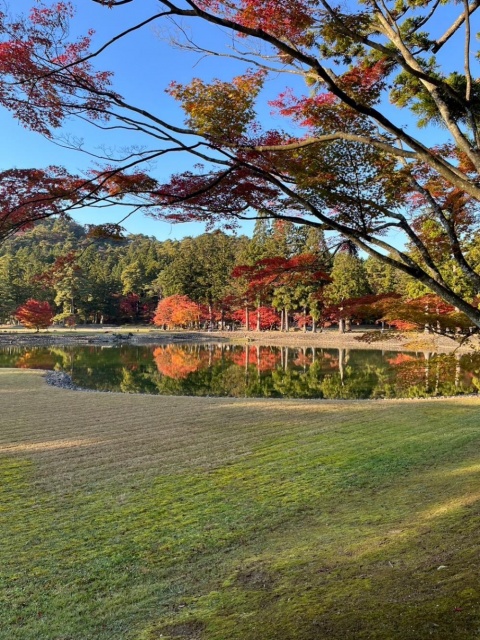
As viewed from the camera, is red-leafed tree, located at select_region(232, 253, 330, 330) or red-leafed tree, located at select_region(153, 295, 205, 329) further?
red-leafed tree, located at select_region(153, 295, 205, 329)

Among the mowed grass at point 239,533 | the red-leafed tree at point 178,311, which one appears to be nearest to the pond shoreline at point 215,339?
the red-leafed tree at point 178,311

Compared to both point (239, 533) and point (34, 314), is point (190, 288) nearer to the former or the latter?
point (34, 314)

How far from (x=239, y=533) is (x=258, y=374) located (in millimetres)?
14874

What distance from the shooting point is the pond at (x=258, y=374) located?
13.7 m

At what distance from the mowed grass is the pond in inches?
79.7

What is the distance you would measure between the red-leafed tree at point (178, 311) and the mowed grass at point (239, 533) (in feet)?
131

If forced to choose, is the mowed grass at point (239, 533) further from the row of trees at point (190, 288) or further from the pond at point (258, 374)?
the row of trees at point (190, 288)

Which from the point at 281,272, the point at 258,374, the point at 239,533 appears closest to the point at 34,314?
the point at 258,374

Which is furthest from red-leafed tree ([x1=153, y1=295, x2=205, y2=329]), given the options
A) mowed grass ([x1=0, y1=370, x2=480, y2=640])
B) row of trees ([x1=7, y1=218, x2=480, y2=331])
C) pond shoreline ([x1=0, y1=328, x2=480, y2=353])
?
mowed grass ([x1=0, y1=370, x2=480, y2=640])

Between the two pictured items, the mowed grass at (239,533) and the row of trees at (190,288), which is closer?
the mowed grass at (239,533)

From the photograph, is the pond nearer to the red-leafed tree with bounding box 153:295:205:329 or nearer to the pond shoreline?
the pond shoreline

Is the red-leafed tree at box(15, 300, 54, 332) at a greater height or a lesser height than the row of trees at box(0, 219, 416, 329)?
lesser

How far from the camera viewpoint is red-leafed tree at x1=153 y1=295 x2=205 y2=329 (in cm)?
4719

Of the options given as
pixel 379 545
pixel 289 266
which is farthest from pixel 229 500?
pixel 289 266
